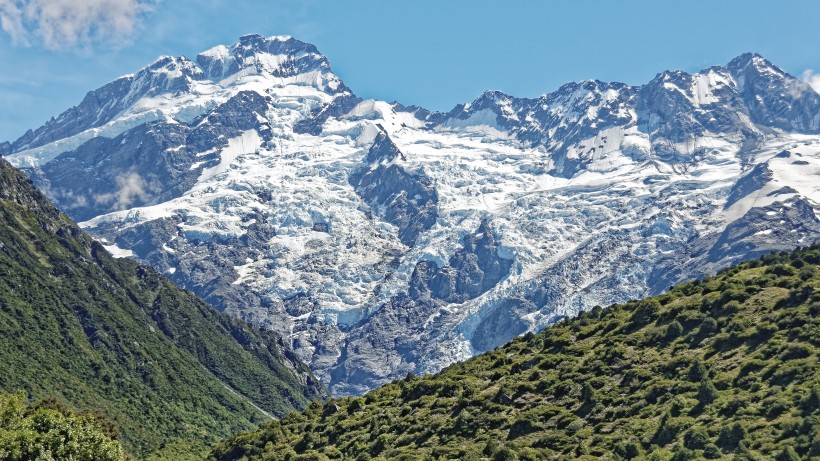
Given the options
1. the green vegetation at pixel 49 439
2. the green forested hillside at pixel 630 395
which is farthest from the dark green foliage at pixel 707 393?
the green vegetation at pixel 49 439

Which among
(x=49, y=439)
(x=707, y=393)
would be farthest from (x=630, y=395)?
(x=49, y=439)

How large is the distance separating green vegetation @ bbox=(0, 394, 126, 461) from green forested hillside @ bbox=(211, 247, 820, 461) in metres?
22.1

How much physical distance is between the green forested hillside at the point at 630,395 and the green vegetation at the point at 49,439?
22094 mm

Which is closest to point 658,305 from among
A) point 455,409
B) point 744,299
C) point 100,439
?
point 744,299

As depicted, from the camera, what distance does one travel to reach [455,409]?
100062mm

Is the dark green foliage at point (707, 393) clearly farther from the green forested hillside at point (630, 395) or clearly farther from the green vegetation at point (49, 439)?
the green vegetation at point (49, 439)

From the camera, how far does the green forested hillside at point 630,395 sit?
241 ft

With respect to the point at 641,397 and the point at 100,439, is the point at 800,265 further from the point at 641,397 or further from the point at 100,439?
the point at 100,439

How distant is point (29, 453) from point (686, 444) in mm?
56992

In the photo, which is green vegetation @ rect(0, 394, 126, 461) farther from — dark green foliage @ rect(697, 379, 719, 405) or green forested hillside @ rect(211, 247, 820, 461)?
dark green foliage @ rect(697, 379, 719, 405)

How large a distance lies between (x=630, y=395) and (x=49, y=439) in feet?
177

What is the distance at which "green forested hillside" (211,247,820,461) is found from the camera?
241 feet

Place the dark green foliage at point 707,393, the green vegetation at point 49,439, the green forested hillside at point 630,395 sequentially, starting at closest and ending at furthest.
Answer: the green forested hillside at point 630,395, the dark green foliage at point 707,393, the green vegetation at point 49,439

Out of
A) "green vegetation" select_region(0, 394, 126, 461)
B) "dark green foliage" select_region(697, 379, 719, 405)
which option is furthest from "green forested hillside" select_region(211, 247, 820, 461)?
"green vegetation" select_region(0, 394, 126, 461)
